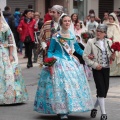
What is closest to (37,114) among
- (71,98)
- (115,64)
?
(71,98)

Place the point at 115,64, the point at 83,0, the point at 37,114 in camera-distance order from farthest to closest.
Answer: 1. the point at 83,0
2. the point at 115,64
3. the point at 37,114

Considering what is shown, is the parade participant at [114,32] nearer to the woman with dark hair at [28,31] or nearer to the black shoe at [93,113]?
the woman with dark hair at [28,31]

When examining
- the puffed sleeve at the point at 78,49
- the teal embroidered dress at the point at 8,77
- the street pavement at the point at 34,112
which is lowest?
the street pavement at the point at 34,112

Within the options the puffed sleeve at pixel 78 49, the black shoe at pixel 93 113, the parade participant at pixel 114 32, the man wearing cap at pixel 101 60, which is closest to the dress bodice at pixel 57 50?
the puffed sleeve at pixel 78 49

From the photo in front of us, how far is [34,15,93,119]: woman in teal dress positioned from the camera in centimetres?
820

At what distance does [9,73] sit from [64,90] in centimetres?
191

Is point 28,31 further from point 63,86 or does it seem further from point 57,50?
point 63,86

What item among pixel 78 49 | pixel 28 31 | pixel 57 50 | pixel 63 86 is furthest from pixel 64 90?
pixel 28 31

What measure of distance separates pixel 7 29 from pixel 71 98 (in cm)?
227

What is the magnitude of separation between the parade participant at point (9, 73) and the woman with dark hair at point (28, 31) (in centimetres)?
623

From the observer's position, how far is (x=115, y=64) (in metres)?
Result: 14.6

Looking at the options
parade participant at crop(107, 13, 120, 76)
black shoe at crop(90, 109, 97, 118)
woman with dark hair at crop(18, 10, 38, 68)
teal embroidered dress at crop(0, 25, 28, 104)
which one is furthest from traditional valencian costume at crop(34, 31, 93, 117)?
woman with dark hair at crop(18, 10, 38, 68)

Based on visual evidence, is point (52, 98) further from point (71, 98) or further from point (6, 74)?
point (6, 74)

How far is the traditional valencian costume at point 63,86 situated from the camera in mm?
8195
